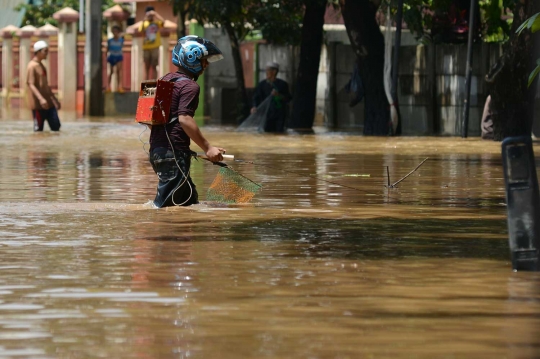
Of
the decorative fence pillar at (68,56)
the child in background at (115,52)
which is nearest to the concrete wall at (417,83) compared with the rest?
the child in background at (115,52)

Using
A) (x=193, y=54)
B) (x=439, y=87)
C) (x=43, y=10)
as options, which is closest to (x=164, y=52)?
(x=439, y=87)

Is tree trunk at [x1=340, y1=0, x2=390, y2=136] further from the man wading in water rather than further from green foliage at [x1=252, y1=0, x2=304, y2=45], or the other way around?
the man wading in water

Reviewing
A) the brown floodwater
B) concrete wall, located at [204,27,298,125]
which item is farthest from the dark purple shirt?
concrete wall, located at [204,27,298,125]

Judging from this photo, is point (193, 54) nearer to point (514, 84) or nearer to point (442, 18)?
point (514, 84)

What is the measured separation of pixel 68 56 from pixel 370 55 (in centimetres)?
2005

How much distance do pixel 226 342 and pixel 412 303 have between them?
137 centimetres

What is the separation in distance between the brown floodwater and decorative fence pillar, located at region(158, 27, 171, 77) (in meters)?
28.7

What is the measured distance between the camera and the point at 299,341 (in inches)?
258

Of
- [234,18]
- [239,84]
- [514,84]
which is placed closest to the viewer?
[514,84]

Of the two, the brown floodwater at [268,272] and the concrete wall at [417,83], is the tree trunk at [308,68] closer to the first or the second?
the concrete wall at [417,83]

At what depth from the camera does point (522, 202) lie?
29.2 ft

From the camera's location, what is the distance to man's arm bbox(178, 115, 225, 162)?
12.3 metres

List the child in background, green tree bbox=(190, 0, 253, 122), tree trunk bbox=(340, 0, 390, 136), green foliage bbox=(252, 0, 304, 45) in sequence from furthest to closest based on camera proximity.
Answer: the child in background, green foliage bbox=(252, 0, 304, 45), green tree bbox=(190, 0, 253, 122), tree trunk bbox=(340, 0, 390, 136)

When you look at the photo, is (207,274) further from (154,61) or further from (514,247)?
(154,61)
